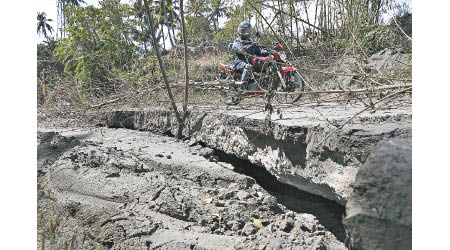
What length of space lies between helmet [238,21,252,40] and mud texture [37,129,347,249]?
5.68ft

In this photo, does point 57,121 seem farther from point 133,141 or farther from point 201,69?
point 201,69

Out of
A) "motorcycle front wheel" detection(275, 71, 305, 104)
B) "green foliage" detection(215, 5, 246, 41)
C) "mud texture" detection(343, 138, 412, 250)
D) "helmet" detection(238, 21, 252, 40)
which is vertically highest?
"green foliage" detection(215, 5, 246, 41)

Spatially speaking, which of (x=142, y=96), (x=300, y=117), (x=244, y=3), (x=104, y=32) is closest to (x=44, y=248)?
(x=300, y=117)

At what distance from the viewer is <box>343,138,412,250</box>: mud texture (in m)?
0.87

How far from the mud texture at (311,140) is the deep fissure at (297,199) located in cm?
14

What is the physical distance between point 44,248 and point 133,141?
6.27 ft

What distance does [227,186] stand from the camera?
8.04 ft

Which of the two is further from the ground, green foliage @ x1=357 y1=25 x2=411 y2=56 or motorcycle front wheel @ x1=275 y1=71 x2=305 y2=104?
green foliage @ x1=357 y1=25 x2=411 y2=56

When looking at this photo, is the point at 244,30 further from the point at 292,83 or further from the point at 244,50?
the point at 292,83

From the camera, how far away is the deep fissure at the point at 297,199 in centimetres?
193

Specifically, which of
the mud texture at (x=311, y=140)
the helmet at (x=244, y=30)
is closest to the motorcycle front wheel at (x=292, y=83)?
the helmet at (x=244, y=30)

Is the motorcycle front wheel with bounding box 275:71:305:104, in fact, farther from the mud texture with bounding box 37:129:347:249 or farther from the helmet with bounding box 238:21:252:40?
the mud texture with bounding box 37:129:347:249

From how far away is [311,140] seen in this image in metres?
1.86

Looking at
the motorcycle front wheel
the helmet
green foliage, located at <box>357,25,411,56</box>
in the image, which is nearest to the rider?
the helmet
